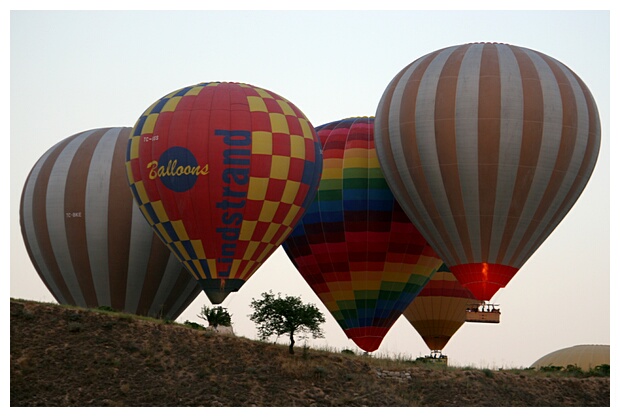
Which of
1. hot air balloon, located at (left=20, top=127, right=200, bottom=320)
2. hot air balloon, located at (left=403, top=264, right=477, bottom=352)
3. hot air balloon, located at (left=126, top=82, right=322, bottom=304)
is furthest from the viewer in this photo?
hot air balloon, located at (left=403, top=264, right=477, bottom=352)

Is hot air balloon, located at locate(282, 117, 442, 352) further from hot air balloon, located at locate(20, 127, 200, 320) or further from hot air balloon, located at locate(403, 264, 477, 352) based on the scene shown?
hot air balloon, located at locate(20, 127, 200, 320)

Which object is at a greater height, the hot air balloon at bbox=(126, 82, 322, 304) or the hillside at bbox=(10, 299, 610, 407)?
the hot air balloon at bbox=(126, 82, 322, 304)

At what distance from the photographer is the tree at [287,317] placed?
40.4m

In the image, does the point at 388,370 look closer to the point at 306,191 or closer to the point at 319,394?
the point at 319,394

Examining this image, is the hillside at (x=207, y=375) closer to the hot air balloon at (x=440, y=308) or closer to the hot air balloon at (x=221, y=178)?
the hot air balloon at (x=221, y=178)

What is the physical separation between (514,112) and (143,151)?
40.0ft

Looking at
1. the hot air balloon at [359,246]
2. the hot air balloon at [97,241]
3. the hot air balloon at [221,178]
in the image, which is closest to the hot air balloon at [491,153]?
the hot air balloon at [359,246]

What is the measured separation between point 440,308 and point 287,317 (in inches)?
610

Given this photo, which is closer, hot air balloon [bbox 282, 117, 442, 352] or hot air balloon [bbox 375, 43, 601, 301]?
hot air balloon [bbox 375, 43, 601, 301]

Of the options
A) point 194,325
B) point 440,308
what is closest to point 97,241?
point 194,325

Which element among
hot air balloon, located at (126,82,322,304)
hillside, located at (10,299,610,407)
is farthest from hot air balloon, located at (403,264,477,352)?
hillside, located at (10,299,610,407)

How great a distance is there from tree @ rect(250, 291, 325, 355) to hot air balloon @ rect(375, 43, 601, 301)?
6.51 meters

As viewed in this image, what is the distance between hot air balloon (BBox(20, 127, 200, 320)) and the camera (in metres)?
46.8

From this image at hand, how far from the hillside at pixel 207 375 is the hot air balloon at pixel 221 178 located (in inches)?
127
